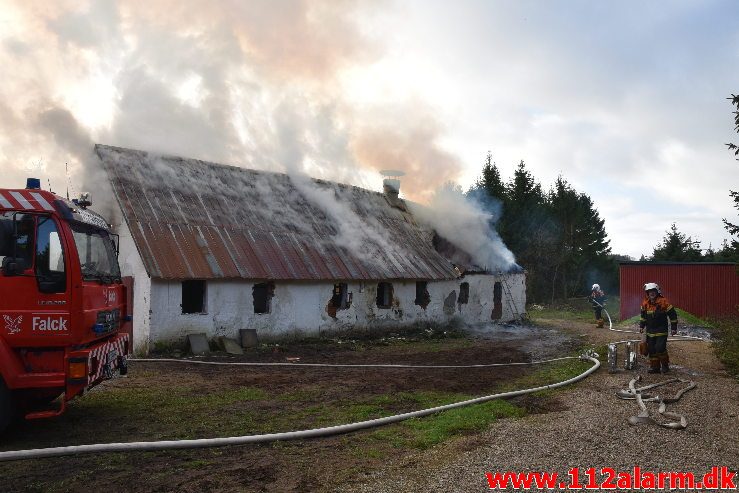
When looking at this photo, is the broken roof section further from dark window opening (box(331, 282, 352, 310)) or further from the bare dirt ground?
the bare dirt ground

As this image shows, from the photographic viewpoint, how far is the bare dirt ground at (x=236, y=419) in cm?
510

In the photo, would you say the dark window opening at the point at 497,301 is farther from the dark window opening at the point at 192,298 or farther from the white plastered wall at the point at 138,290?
the white plastered wall at the point at 138,290

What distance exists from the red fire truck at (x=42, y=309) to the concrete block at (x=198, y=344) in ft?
25.0

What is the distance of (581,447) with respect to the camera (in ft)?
18.7

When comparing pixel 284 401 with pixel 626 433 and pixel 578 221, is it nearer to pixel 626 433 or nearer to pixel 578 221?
pixel 626 433

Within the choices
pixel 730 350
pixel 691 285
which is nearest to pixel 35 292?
pixel 730 350

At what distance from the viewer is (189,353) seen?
14203 mm

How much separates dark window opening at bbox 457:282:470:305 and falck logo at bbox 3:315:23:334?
17984 mm

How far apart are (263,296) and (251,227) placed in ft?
7.78

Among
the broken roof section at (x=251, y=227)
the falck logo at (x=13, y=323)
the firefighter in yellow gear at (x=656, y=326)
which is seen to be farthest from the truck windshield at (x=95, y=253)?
the firefighter in yellow gear at (x=656, y=326)

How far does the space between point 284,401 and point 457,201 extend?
18233mm

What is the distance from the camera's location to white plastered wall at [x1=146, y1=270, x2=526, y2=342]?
1430 cm

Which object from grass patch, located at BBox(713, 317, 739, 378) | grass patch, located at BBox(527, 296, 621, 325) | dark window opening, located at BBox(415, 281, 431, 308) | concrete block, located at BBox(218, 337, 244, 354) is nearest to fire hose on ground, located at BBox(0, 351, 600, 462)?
grass patch, located at BBox(713, 317, 739, 378)

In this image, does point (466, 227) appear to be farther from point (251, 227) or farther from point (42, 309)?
point (42, 309)
